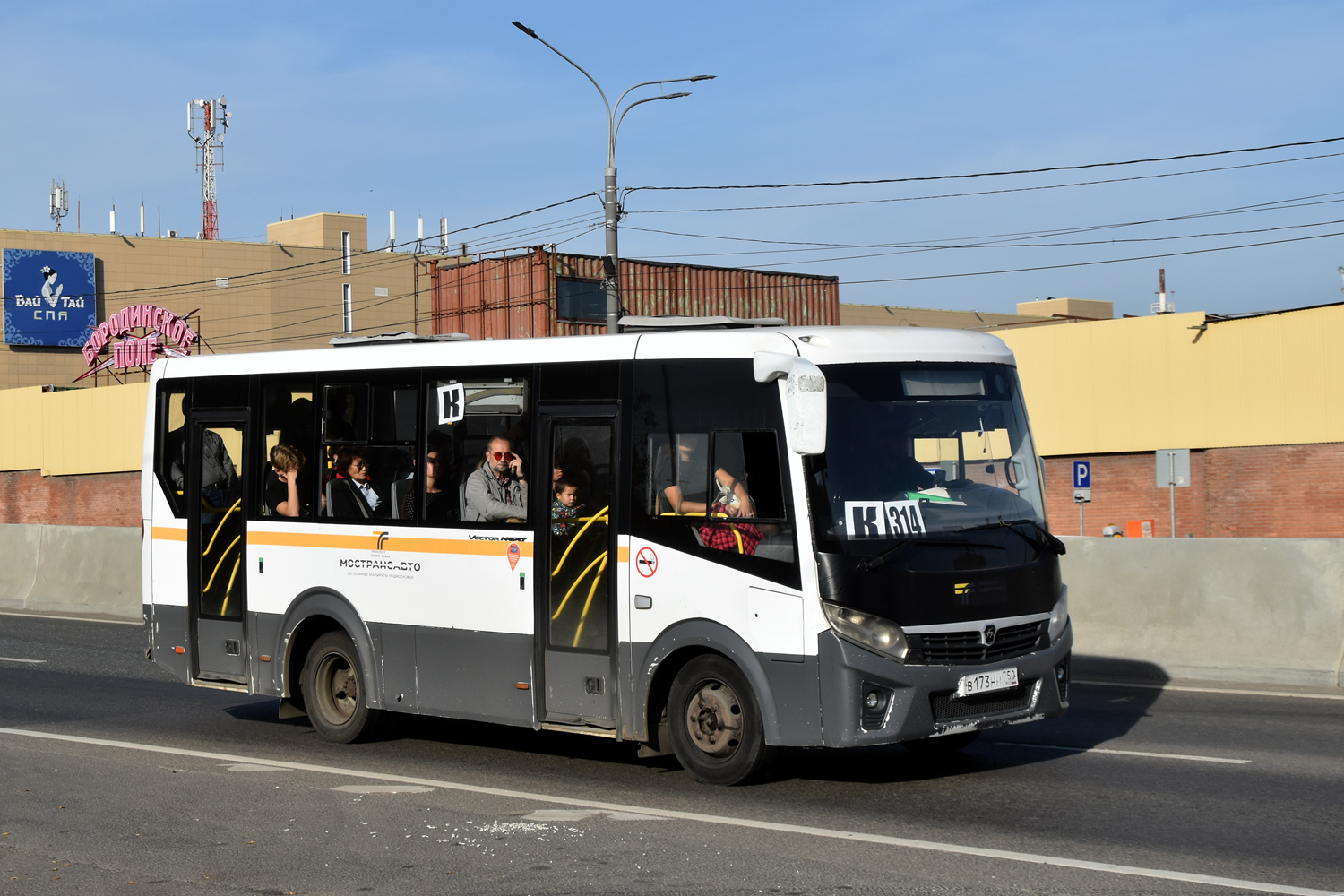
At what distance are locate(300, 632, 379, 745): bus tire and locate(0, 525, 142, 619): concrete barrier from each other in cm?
1234

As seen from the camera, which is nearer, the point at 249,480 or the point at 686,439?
the point at 686,439

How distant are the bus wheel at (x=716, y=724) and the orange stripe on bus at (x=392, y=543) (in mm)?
1467

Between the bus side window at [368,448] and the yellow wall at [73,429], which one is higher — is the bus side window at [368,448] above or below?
below

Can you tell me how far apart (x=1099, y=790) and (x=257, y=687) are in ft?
20.7

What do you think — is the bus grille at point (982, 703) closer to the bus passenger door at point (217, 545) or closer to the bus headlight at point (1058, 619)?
the bus headlight at point (1058, 619)

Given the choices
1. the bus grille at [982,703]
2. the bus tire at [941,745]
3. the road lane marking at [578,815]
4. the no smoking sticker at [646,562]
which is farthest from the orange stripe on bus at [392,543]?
the bus tire at [941,745]

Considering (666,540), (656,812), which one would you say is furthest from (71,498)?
(656,812)

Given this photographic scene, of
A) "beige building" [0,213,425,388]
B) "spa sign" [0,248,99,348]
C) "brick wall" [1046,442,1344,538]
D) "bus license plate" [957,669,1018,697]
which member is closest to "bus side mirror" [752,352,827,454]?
"bus license plate" [957,669,1018,697]

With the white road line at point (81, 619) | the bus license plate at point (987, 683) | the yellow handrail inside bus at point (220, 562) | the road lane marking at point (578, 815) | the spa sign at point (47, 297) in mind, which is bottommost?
the white road line at point (81, 619)

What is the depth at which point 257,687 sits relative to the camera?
11.4m

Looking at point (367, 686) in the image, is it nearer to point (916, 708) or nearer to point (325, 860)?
point (325, 860)

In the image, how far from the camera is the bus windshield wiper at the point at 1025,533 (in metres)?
8.73

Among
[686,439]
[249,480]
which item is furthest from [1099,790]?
[249,480]

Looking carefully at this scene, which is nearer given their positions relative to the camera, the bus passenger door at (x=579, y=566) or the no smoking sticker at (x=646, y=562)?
the no smoking sticker at (x=646, y=562)
